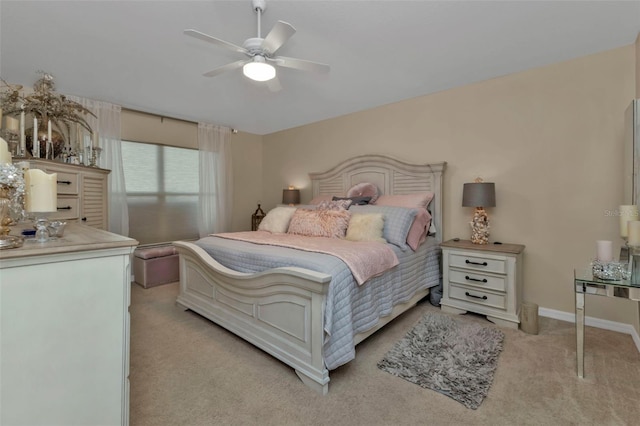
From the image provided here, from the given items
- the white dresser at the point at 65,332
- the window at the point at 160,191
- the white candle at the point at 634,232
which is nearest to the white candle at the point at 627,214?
the white candle at the point at 634,232

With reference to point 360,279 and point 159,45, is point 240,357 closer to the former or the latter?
point 360,279

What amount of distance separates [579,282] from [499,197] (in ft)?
4.43

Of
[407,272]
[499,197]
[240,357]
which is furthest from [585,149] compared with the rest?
[240,357]

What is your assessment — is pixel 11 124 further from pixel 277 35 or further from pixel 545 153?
pixel 545 153

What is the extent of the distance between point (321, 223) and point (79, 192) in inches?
95.5

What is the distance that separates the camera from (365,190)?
373cm

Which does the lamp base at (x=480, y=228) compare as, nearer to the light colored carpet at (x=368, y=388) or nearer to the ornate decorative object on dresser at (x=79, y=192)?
the light colored carpet at (x=368, y=388)

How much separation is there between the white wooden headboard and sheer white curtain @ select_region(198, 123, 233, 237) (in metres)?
1.56

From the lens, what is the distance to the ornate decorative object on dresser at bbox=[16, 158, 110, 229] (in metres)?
2.56

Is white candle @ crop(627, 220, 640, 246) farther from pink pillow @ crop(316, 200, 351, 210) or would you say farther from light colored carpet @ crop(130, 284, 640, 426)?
pink pillow @ crop(316, 200, 351, 210)

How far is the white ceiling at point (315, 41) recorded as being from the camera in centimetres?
192

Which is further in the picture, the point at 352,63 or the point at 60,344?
the point at 352,63

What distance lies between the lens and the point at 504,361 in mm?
1965

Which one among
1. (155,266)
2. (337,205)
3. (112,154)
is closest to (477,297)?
(337,205)
